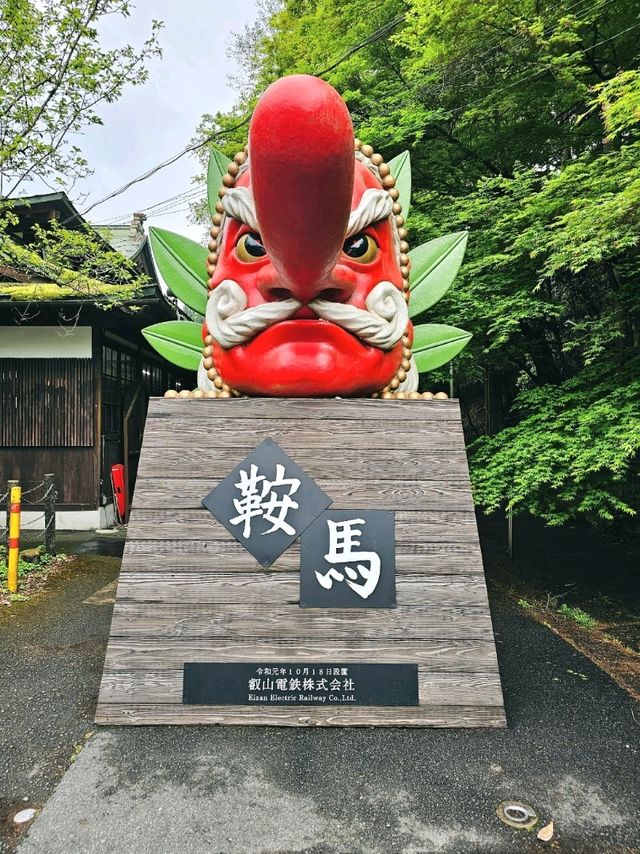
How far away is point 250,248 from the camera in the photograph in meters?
3.10

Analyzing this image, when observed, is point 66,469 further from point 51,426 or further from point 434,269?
point 434,269

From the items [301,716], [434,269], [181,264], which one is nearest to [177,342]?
[181,264]

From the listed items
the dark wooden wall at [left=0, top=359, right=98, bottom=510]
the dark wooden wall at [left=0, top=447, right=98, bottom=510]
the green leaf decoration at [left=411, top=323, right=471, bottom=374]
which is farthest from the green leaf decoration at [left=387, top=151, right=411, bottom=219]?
the dark wooden wall at [left=0, top=447, right=98, bottom=510]

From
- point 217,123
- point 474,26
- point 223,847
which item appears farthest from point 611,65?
point 223,847

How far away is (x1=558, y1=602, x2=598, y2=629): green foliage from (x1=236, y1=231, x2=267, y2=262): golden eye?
3970 millimetres

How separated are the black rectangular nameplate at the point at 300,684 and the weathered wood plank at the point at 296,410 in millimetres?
1261

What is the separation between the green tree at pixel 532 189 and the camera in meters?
4.11

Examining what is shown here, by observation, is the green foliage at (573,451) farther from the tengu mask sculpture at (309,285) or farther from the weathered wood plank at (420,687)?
the weathered wood plank at (420,687)

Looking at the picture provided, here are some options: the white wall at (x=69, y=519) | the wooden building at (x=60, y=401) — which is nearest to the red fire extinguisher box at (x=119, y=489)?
the wooden building at (x=60, y=401)

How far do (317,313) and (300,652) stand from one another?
1752 millimetres

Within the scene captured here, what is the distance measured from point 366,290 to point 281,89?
1255 millimetres

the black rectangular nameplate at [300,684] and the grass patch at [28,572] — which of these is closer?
the black rectangular nameplate at [300,684]

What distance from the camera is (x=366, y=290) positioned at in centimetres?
304

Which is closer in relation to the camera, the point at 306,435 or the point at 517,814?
the point at 517,814
